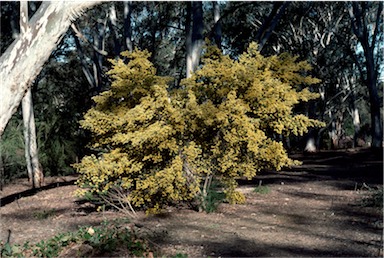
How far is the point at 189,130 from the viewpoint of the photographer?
692 centimetres

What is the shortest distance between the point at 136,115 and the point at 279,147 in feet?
7.81

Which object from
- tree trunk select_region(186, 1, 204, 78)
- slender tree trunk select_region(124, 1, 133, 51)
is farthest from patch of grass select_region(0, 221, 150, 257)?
slender tree trunk select_region(124, 1, 133, 51)

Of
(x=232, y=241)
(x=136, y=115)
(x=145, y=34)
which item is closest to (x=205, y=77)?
(x=136, y=115)

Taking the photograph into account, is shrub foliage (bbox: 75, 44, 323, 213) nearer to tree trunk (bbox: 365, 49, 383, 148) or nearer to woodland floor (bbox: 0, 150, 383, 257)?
woodland floor (bbox: 0, 150, 383, 257)

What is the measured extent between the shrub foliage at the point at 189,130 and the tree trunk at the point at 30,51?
281 centimetres

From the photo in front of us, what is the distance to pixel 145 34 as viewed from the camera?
2394 cm

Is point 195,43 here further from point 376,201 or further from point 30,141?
point 30,141

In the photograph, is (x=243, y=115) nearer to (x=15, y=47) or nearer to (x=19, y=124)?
(x=15, y=47)

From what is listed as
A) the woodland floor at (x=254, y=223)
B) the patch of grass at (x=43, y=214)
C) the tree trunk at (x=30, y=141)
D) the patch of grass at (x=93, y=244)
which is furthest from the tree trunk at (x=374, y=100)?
the patch of grass at (x=93, y=244)

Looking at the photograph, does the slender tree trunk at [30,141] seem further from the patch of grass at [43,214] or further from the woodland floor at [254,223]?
the patch of grass at [43,214]

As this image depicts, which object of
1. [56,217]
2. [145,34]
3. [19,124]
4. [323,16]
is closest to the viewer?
[56,217]

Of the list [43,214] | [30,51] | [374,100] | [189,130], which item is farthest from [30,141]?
[374,100]

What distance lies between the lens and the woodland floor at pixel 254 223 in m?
5.27

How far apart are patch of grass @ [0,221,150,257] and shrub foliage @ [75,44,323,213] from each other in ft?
5.30
